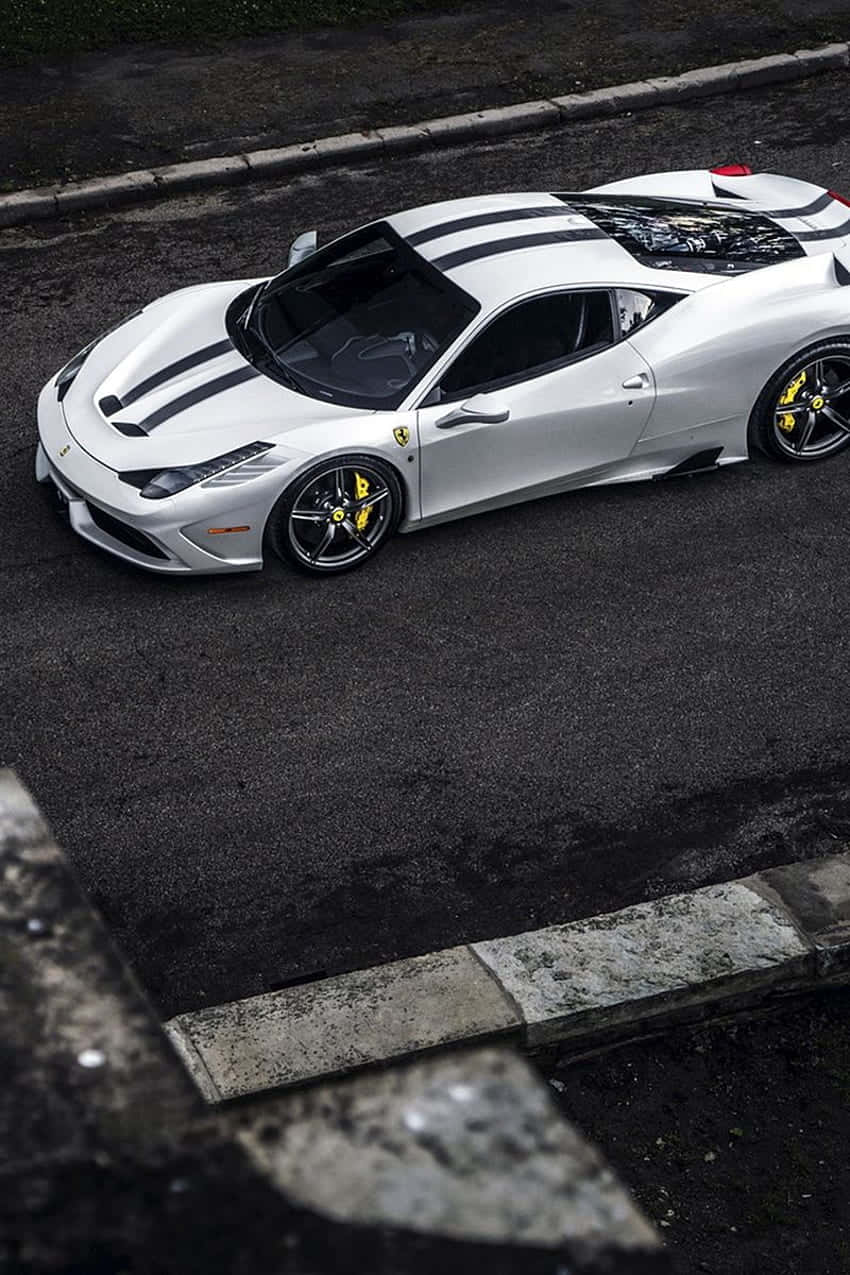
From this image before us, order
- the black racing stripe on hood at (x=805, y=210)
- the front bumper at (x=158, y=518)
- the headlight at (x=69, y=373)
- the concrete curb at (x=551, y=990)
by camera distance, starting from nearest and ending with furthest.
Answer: the concrete curb at (x=551, y=990) < the front bumper at (x=158, y=518) < the headlight at (x=69, y=373) < the black racing stripe on hood at (x=805, y=210)

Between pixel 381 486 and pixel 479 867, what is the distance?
2182mm

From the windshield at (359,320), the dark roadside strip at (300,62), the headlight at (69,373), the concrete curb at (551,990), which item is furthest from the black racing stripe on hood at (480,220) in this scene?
the dark roadside strip at (300,62)

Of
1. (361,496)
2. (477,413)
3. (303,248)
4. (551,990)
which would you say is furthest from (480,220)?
(551,990)

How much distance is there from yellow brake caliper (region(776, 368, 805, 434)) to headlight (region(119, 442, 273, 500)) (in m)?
2.88

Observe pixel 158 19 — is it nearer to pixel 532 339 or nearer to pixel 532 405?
pixel 532 339

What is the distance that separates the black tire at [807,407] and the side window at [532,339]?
1054 mm

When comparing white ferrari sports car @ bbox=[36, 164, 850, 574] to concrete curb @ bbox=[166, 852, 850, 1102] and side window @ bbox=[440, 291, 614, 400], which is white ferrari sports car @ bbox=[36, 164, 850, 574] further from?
concrete curb @ bbox=[166, 852, 850, 1102]

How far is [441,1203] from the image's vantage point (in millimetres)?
1140

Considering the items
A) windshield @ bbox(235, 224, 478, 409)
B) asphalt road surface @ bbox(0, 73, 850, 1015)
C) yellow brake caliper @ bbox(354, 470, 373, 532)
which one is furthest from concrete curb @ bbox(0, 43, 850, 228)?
yellow brake caliper @ bbox(354, 470, 373, 532)

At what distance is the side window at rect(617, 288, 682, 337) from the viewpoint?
752 cm

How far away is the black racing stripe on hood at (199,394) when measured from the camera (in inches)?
282

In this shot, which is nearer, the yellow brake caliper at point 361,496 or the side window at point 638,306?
the yellow brake caliper at point 361,496

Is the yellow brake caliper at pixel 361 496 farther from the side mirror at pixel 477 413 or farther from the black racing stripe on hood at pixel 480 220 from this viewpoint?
the black racing stripe on hood at pixel 480 220

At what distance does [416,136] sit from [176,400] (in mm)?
5599
